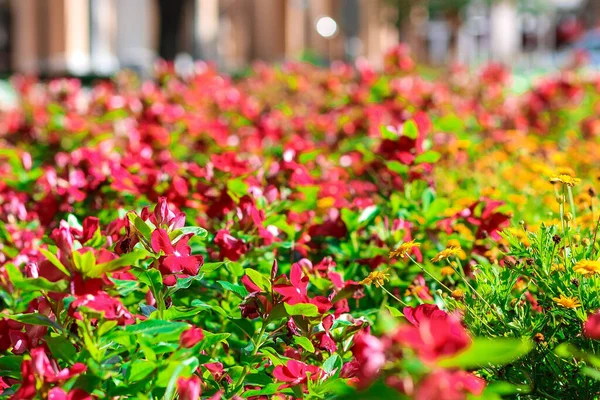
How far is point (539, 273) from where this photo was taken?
1.73 metres

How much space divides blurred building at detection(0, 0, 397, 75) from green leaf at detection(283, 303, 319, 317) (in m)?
11.2

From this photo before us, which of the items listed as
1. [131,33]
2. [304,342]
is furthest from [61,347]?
[131,33]

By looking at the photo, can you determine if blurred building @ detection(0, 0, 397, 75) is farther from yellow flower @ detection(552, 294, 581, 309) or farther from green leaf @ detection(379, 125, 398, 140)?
yellow flower @ detection(552, 294, 581, 309)

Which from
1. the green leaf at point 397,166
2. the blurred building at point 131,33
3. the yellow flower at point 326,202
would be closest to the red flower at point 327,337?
the green leaf at point 397,166

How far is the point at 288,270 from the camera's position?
2.17 metres

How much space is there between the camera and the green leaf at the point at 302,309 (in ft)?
4.94

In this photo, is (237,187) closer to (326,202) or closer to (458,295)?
(326,202)

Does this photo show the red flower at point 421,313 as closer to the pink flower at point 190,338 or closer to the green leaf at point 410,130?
the pink flower at point 190,338

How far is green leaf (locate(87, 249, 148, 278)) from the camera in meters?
1.30

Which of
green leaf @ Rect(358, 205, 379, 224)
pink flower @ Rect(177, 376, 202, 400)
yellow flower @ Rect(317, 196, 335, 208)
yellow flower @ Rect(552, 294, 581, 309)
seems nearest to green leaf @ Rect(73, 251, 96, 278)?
pink flower @ Rect(177, 376, 202, 400)

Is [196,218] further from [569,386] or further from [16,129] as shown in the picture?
[16,129]

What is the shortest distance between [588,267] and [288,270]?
796 mm

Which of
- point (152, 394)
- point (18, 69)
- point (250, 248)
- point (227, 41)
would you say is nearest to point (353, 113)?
point (250, 248)

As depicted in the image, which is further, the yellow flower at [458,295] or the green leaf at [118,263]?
the yellow flower at [458,295]
